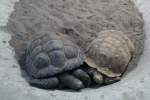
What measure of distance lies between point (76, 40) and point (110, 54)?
0.62 metres

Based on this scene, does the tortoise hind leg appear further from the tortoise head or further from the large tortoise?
the tortoise head

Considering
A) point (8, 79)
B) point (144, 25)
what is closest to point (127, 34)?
point (144, 25)

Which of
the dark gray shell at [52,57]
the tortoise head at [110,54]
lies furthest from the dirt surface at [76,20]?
the dark gray shell at [52,57]

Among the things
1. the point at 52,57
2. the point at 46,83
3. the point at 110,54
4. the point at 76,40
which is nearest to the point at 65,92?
the point at 46,83

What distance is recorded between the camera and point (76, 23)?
5199mm

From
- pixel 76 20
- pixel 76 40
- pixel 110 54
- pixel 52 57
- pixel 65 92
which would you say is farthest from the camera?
pixel 76 20

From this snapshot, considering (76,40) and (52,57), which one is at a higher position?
(52,57)

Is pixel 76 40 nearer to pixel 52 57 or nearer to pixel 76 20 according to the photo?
pixel 76 20

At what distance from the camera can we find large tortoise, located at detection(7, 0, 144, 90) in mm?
4133

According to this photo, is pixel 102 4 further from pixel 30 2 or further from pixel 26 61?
pixel 26 61

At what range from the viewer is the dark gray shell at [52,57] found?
4.09 metres

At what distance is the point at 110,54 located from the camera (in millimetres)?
4367

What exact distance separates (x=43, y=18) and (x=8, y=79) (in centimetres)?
147

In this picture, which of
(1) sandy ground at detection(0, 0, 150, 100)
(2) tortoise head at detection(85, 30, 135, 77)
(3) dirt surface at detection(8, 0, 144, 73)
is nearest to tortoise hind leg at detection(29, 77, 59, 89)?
(1) sandy ground at detection(0, 0, 150, 100)
